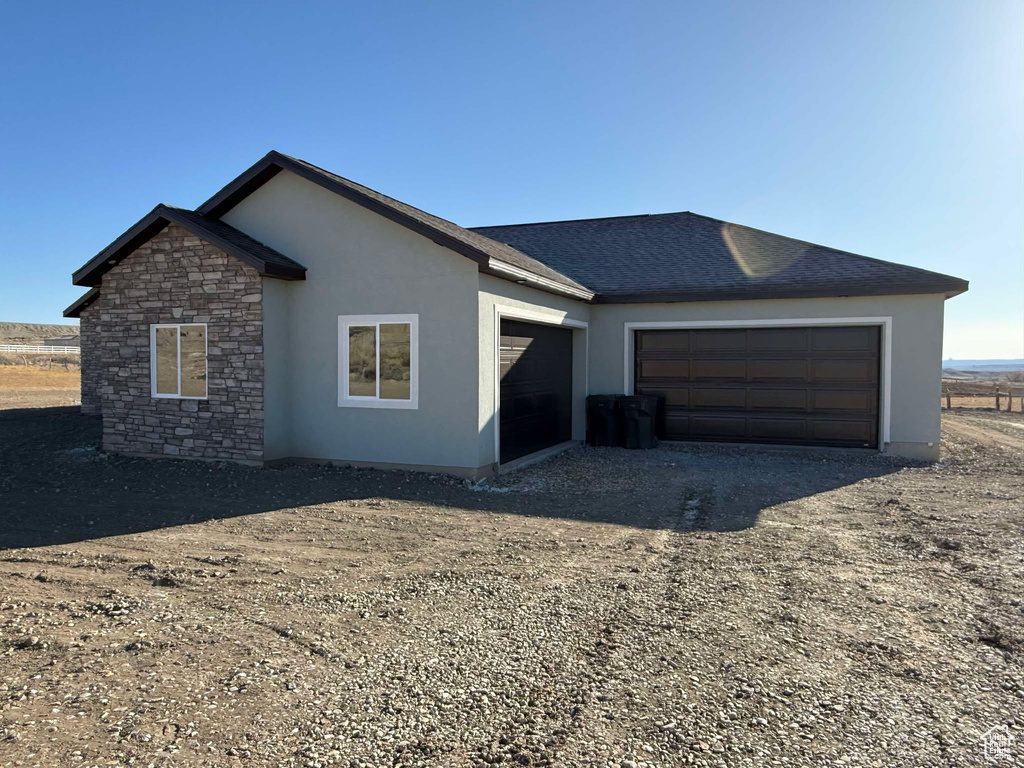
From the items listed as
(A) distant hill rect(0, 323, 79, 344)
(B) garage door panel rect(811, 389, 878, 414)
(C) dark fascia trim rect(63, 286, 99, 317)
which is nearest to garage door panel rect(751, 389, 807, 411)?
(B) garage door panel rect(811, 389, 878, 414)

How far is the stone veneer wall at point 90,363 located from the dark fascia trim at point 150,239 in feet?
21.2

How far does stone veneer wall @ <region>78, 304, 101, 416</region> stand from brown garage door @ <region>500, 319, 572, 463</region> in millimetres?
11966

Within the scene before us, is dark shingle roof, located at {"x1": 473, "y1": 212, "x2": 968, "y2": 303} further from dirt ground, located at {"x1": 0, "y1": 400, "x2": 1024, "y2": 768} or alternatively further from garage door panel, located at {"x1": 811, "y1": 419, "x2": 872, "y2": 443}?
dirt ground, located at {"x1": 0, "y1": 400, "x2": 1024, "y2": 768}

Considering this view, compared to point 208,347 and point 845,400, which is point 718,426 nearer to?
point 845,400

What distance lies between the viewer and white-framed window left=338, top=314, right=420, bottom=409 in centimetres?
1017

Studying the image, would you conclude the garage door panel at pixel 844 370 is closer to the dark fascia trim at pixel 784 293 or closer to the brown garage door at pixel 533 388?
the dark fascia trim at pixel 784 293

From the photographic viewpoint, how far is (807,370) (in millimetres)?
12812

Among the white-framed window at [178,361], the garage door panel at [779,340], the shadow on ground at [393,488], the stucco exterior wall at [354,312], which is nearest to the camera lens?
the shadow on ground at [393,488]

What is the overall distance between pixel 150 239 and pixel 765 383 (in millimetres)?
11330

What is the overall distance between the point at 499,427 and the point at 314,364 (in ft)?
10.3

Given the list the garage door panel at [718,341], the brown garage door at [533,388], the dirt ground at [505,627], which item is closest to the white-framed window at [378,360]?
the brown garage door at [533,388]

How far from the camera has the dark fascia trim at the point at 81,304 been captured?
1633 cm

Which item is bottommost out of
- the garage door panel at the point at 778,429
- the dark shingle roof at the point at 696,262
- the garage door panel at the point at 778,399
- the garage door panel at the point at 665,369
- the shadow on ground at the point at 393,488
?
the shadow on ground at the point at 393,488

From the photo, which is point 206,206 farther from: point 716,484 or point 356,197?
point 716,484
